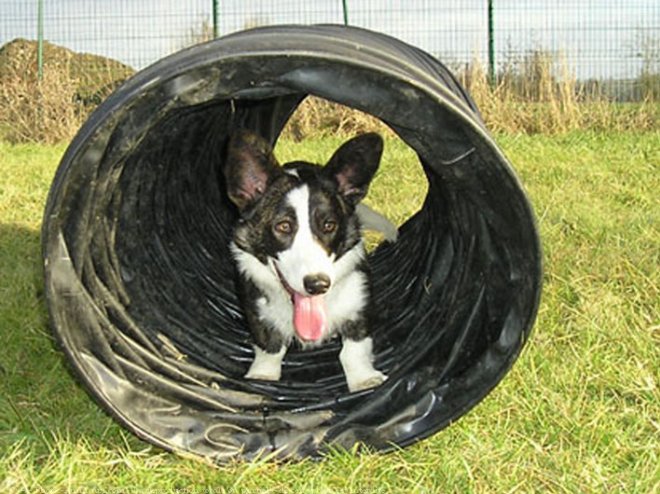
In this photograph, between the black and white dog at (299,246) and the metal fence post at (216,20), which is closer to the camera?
the black and white dog at (299,246)

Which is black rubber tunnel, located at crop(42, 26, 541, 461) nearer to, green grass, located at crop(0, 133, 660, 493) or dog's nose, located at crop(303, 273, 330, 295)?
green grass, located at crop(0, 133, 660, 493)

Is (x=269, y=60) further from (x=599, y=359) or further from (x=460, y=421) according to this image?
(x=599, y=359)

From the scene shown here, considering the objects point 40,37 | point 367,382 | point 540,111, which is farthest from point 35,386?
point 40,37

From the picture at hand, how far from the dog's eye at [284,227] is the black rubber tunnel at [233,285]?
60cm

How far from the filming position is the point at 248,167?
14.3 ft

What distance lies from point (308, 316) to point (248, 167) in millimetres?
740

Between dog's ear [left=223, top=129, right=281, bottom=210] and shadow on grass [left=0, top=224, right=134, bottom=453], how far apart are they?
3.42 ft

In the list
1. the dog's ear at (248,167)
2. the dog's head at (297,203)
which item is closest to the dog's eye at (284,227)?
the dog's head at (297,203)

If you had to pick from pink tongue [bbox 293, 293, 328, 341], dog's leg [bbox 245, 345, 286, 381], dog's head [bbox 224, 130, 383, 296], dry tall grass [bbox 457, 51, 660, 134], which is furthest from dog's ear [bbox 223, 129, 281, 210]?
dry tall grass [bbox 457, 51, 660, 134]

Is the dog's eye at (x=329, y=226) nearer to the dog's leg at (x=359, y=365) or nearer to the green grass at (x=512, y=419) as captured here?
the dog's leg at (x=359, y=365)

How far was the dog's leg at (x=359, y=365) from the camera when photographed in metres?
4.11

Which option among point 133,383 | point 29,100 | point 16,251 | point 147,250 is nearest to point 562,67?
point 29,100

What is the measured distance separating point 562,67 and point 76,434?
1033 centimetres

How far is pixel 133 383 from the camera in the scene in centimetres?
358
